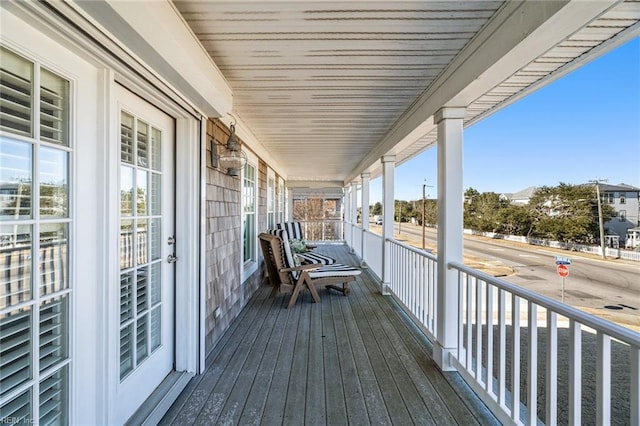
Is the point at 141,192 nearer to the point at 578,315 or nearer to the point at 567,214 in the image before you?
the point at 578,315

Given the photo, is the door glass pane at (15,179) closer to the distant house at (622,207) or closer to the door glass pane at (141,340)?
the door glass pane at (141,340)

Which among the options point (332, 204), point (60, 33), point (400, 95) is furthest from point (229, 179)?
point (332, 204)

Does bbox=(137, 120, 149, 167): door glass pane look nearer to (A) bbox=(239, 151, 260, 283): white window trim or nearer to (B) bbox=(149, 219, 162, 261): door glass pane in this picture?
(B) bbox=(149, 219, 162, 261): door glass pane

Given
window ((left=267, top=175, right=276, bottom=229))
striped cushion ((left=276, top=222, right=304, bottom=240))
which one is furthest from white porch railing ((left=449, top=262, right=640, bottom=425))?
striped cushion ((left=276, top=222, right=304, bottom=240))

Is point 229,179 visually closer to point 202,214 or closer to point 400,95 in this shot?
point 202,214

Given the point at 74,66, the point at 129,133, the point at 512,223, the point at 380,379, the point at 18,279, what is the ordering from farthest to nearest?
the point at 512,223 → the point at 380,379 → the point at 129,133 → the point at 74,66 → the point at 18,279

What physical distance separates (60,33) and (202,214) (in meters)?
1.40

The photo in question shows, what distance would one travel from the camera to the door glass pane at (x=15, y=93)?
101 centimetres

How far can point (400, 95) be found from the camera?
279 centimetres

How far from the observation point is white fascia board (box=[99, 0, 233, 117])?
1251mm

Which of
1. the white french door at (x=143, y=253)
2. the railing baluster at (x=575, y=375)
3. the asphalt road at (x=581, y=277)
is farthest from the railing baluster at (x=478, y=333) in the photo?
the asphalt road at (x=581, y=277)

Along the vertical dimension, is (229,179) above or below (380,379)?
above

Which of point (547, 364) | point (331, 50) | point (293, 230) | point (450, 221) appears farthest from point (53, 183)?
point (293, 230)

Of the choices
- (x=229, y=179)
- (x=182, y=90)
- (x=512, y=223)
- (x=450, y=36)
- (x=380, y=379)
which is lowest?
(x=380, y=379)
